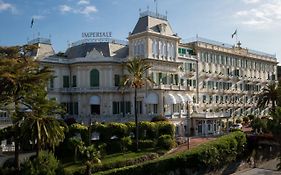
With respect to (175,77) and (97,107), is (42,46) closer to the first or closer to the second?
(97,107)

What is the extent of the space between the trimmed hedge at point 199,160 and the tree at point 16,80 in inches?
461

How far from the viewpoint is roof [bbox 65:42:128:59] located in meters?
73.1

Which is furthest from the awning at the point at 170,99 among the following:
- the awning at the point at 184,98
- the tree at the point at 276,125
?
the tree at the point at 276,125

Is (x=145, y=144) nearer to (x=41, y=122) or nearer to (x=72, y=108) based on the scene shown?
(x=41, y=122)

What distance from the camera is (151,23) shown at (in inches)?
2783

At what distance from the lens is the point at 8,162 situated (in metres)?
46.5

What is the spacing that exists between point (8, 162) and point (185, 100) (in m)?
36.3

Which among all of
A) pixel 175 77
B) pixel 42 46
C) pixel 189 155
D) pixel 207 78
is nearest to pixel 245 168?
pixel 189 155

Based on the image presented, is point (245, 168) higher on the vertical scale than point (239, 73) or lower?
lower

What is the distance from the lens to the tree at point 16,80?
42.8 meters

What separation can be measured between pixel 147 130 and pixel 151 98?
1040 cm

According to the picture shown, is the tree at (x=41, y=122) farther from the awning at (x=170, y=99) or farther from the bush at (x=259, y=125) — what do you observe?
the bush at (x=259, y=125)

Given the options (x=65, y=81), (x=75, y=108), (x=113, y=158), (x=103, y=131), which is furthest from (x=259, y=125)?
(x=65, y=81)

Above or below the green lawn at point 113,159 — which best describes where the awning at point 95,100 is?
above
